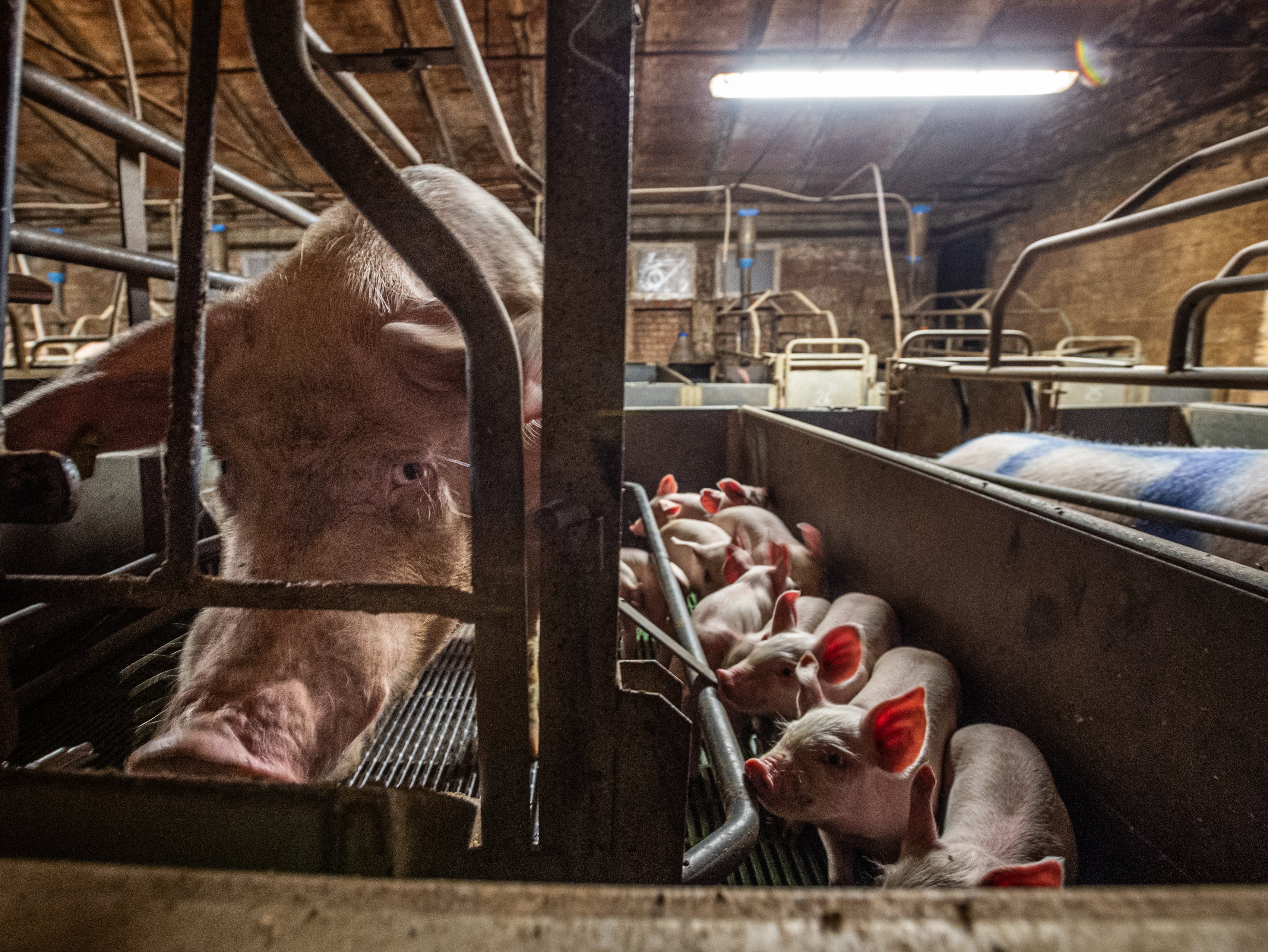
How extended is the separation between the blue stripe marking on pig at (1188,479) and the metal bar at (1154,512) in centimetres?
5

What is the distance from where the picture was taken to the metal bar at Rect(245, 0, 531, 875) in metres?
0.60

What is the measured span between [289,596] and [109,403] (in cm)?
72

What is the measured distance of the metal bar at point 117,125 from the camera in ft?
4.68

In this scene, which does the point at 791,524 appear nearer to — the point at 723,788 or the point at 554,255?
the point at 723,788

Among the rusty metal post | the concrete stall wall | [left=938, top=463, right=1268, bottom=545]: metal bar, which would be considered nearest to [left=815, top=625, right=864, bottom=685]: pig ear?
[left=938, top=463, right=1268, bottom=545]: metal bar

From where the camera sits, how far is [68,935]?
1.17 ft

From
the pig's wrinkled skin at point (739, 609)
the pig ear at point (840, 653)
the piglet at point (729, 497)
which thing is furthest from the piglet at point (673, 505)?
the pig ear at point (840, 653)

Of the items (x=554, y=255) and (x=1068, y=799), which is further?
(x=1068, y=799)

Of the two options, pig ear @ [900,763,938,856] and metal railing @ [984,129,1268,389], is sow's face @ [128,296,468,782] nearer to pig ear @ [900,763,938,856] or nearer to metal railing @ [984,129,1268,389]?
pig ear @ [900,763,938,856]

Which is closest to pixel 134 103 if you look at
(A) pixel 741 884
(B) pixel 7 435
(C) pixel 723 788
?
(B) pixel 7 435

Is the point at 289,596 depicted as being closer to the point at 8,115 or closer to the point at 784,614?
the point at 8,115

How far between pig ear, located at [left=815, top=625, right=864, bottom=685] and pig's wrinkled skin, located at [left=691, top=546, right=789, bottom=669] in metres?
0.32

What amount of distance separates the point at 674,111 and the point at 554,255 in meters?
9.36

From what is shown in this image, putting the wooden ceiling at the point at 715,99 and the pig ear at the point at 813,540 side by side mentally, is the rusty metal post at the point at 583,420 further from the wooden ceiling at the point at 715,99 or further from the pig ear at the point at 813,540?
the wooden ceiling at the point at 715,99
